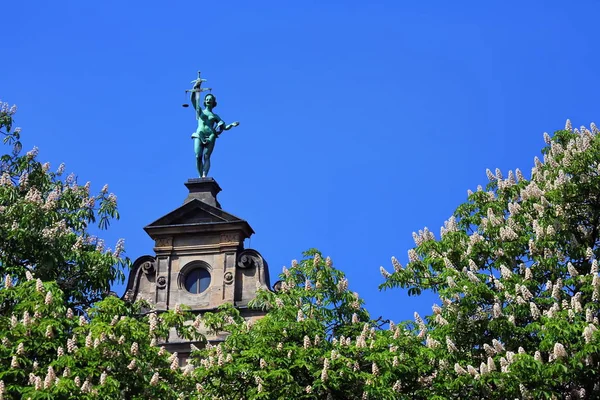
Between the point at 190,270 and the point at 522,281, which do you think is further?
the point at 190,270

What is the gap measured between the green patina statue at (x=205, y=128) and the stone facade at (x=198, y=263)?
233 centimetres

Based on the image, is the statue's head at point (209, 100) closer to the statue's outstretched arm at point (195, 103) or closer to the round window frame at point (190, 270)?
the statue's outstretched arm at point (195, 103)

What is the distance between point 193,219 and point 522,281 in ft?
54.6

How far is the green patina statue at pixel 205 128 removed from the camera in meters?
45.7

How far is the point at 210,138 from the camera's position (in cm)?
4578

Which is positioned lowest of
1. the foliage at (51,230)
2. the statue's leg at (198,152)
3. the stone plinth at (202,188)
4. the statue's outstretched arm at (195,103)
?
the foliage at (51,230)

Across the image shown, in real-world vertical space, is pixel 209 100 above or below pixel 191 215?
above

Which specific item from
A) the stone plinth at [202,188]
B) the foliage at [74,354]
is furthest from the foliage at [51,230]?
the stone plinth at [202,188]

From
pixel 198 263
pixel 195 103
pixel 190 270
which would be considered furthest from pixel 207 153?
pixel 190 270

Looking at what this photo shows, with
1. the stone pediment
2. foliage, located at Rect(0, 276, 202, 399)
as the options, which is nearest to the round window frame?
the stone pediment

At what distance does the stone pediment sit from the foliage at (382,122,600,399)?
11803 millimetres

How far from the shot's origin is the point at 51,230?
32.0m

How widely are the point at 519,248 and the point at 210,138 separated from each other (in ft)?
57.6

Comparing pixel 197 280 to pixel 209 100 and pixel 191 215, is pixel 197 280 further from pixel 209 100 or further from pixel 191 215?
pixel 209 100
